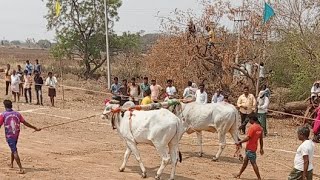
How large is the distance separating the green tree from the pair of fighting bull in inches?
1008

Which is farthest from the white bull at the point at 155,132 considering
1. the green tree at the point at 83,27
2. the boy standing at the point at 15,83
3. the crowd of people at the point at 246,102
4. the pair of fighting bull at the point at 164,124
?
the green tree at the point at 83,27

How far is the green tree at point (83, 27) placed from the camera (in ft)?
126

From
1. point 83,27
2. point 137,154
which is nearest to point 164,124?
point 137,154

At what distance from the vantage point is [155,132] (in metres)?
11.2

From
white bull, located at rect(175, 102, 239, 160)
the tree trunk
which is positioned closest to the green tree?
the tree trunk

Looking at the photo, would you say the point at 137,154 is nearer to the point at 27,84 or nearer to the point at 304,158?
the point at 304,158

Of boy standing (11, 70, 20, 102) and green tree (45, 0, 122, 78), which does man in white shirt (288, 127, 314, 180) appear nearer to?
boy standing (11, 70, 20, 102)

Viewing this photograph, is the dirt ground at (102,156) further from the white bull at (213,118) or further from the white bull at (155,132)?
the white bull at (213,118)

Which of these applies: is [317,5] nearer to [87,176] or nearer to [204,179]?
[204,179]

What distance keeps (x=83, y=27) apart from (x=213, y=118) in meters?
26.4

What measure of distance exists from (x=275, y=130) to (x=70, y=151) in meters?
9.67

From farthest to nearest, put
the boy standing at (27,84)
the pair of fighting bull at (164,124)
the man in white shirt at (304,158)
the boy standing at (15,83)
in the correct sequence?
the boy standing at (27,84), the boy standing at (15,83), the pair of fighting bull at (164,124), the man in white shirt at (304,158)

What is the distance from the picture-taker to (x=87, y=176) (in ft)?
37.3

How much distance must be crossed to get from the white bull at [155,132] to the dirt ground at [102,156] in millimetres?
628
